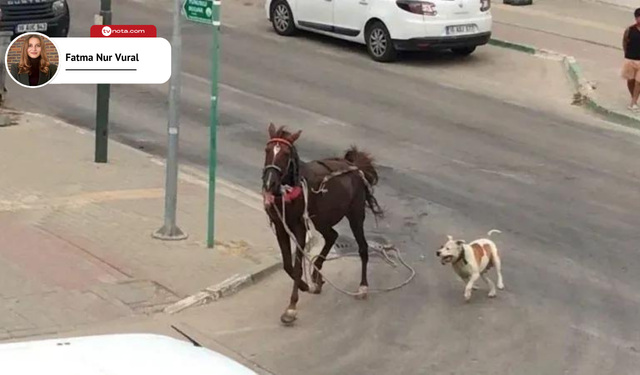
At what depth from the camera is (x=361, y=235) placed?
9367mm

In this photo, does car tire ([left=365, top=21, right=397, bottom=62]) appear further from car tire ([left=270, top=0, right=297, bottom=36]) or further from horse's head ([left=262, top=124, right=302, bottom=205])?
horse's head ([left=262, top=124, right=302, bottom=205])

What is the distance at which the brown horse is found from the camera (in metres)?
8.18

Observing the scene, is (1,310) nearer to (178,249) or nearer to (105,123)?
(178,249)

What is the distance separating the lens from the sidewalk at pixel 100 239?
8.95 meters

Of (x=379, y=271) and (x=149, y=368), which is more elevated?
(x=149, y=368)

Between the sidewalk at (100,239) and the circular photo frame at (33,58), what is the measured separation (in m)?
0.89

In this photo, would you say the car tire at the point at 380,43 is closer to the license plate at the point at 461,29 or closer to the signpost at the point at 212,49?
the license plate at the point at 461,29

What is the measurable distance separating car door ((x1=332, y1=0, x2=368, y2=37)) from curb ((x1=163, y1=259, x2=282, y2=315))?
11995 mm

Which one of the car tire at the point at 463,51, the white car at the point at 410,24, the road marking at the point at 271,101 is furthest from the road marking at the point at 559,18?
the road marking at the point at 271,101

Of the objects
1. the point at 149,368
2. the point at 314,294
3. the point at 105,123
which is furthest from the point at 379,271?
the point at 149,368

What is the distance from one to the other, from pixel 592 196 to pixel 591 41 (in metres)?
11.3

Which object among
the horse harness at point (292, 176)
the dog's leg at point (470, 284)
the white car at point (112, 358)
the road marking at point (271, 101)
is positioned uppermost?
the white car at point (112, 358)

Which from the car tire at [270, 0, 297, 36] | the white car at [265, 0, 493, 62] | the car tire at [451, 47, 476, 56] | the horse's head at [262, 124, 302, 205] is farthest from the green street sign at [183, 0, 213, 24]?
the car tire at [270, 0, 297, 36]

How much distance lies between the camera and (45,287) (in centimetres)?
918
